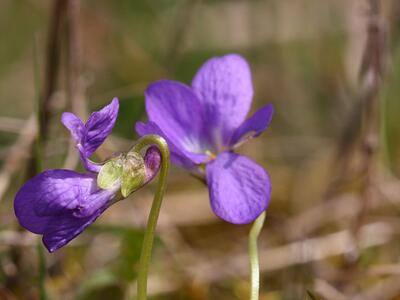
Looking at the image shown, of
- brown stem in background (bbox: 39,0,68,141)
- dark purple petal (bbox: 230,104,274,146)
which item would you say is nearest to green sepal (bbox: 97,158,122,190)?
dark purple petal (bbox: 230,104,274,146)

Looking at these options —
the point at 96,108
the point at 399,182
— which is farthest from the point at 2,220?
the point at 399,182

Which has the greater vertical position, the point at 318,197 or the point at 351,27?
the point at 351,27

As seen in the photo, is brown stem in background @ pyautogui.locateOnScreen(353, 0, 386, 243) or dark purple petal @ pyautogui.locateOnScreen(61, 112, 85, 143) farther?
brown stem in background @ pyautogui.locateOnScreen(353, 0, 386, 243)

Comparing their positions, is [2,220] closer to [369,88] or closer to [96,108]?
[96,108]

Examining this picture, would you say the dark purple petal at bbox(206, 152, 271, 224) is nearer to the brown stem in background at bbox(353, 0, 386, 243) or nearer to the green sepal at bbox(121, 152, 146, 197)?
the green sepal at bbox(121, 152, 146, 197)

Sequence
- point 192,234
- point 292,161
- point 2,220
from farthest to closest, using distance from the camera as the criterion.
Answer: point 292,161 → point 192,234 → point 2,220

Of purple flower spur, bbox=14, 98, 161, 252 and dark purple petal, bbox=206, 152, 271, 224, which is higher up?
Answer: purple flower spur, bbox=14, 98, 161, 252

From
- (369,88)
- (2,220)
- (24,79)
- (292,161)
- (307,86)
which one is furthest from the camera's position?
(24,79)

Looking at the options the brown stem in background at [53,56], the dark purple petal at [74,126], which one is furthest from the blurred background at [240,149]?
the dark purple petal at [74,126]
